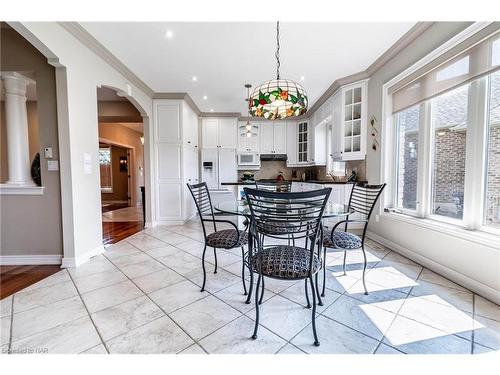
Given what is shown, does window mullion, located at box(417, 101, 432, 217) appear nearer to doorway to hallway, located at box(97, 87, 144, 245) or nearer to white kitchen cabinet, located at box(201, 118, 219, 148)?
white kitchen cabinet, located at box(201, 118, 219, 148)

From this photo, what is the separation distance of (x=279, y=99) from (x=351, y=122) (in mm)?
2349

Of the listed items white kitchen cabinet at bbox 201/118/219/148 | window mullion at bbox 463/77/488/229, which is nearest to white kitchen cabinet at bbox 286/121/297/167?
white kitchen cabinet at bbox 201/118/219/148

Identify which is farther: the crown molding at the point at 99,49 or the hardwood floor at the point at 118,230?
the hardwood floor at the point at 118,230

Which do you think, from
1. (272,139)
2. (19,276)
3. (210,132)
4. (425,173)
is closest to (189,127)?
(210,132)

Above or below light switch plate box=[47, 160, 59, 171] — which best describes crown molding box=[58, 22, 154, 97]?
above

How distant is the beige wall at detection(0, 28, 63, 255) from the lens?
7.89 ft

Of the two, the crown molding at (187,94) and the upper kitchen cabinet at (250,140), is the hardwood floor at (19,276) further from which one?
the upper kitchen cabinet at (250,140)

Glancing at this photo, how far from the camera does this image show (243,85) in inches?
156

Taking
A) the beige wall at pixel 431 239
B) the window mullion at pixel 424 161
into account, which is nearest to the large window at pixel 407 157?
the window mullion at pixel 424 161

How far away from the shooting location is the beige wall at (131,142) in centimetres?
646

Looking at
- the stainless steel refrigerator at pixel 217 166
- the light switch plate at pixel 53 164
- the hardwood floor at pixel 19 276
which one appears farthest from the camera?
the stainless steel refrigerator at pixel 217 166

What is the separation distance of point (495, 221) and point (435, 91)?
4.51ft

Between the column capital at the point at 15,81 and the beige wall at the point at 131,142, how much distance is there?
388 centimetres

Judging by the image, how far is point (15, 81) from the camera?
8.25ft
